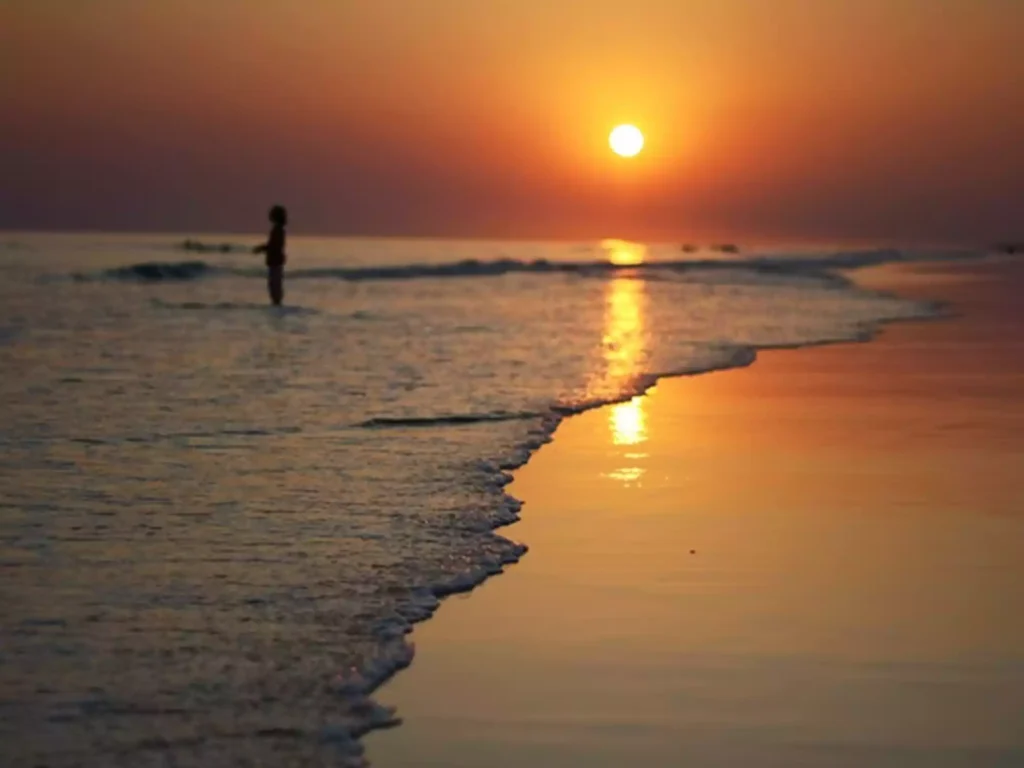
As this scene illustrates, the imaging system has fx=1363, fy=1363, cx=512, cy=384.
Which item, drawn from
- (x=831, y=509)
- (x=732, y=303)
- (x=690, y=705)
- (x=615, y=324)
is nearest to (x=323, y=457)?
(x=831, y=509)

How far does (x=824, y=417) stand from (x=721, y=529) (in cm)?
459

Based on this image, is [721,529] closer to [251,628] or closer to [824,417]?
[251,628]

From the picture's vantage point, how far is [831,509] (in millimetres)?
7500

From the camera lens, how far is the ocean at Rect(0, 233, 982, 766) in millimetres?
4441

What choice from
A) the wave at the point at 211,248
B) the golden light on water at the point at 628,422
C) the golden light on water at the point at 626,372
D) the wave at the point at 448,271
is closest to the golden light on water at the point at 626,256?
the wave at the point at 448,271

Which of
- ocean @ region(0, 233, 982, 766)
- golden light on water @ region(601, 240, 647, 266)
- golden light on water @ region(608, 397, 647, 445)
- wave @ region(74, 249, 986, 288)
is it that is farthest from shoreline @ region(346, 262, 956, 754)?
golden light on water @ region(601, 240, 647, 266)

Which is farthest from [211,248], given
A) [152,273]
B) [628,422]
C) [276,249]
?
[628,422]

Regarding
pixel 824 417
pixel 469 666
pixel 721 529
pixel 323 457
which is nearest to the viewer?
pixel 469 666

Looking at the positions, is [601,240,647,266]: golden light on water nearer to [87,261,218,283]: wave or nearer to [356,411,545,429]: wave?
[87,261,218,283]: wave

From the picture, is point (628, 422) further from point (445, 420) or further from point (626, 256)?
point (626, 256)

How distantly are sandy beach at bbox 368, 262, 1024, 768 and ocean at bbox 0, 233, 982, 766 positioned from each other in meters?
0.29

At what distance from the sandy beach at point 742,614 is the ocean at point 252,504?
29 centimetres

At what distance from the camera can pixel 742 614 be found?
5453 millimetres

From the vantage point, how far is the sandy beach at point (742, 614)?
13.9 feet
